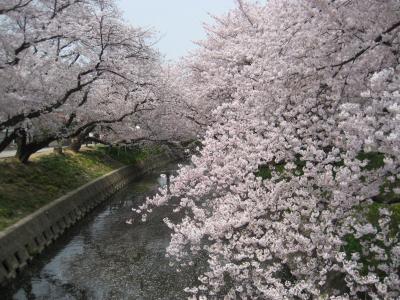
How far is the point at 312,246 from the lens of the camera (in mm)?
7062

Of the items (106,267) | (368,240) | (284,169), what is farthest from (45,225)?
(368,240)

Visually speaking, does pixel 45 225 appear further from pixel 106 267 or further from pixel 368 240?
pixel 368 240

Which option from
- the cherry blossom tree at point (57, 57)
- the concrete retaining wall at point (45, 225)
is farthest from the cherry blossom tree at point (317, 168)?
the cherry blossom tree at point (57, 57)

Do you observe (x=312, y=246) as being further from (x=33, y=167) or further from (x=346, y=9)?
(x=33, y=167)

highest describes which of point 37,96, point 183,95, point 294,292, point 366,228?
point 183,95

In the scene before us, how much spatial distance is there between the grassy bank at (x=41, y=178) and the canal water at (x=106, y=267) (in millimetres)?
1803

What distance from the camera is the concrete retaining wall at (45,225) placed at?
13.5m

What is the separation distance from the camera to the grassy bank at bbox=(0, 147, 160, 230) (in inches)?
669

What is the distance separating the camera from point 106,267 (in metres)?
14.7

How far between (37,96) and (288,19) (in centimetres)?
1012

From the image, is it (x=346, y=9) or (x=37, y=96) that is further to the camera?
(x=37, y=96)

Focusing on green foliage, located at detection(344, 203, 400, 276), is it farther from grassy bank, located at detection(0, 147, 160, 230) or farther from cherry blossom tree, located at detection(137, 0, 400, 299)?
grassy bank, located at detection(0, 147, 160, 230)

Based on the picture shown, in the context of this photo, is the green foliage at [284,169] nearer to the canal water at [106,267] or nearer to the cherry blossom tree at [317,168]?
the cherry blossom tree at [317,168]

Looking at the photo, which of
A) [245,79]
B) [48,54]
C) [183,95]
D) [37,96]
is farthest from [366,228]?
[183,95]
